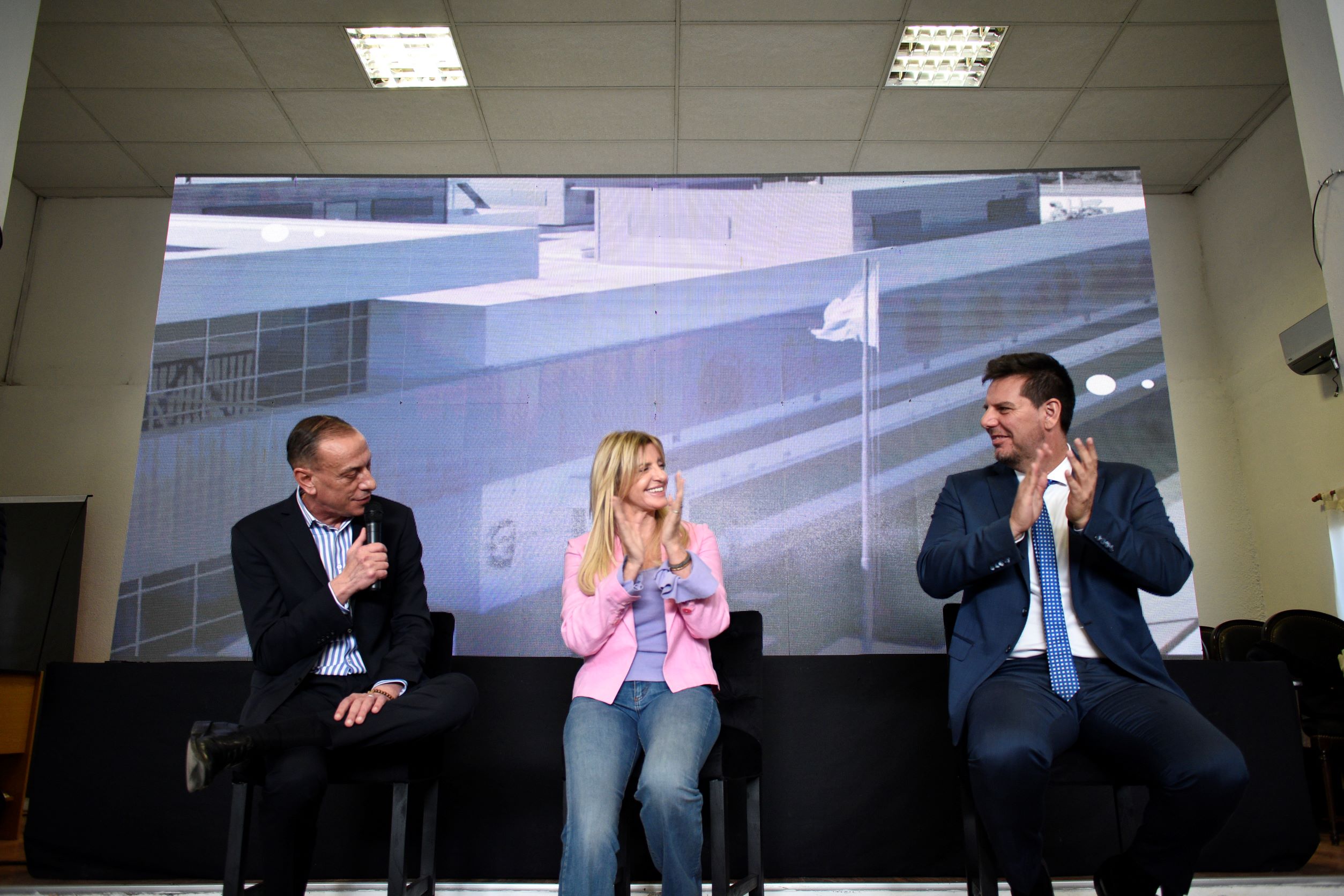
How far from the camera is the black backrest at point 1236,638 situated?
411 cm

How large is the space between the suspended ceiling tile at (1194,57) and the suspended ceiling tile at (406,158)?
9.28 ft

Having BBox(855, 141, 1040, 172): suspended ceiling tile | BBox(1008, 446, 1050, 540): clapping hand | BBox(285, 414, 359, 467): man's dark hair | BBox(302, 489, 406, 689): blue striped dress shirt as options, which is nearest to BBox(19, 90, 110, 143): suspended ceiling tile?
BBox(285, 414, 359, 467): man's dark hair

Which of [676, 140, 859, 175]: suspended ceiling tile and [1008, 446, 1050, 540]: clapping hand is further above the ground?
[676, 140, 859, 175]: suspended ceiling tile

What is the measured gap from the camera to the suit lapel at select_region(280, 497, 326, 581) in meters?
2.10

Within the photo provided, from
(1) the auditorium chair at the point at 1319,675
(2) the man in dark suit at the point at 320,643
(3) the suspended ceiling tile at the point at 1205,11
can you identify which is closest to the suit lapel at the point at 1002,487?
(2) the man in dark suit at the point at 320,643

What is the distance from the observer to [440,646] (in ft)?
7.39

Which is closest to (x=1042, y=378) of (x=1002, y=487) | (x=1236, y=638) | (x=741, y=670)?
(x=1002, y=487)

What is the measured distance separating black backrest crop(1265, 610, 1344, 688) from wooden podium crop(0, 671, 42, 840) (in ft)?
16.4

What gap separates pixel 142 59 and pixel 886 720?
388 cm

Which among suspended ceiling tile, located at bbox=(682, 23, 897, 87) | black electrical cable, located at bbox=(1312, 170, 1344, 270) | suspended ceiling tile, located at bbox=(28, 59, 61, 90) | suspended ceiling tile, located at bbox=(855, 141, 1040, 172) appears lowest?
black electrical cable, located at bbox=(1312, 170, 1344, 270)

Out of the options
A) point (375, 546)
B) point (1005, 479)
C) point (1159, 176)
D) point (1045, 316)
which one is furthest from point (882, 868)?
point (1159, 176)

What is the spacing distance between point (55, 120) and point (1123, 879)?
5.11 metres

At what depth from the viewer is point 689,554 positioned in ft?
6.61

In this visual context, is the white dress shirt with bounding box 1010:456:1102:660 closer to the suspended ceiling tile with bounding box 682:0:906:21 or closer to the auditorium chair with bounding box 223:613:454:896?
the auditorium chair with bounding box 223:613:454:896
